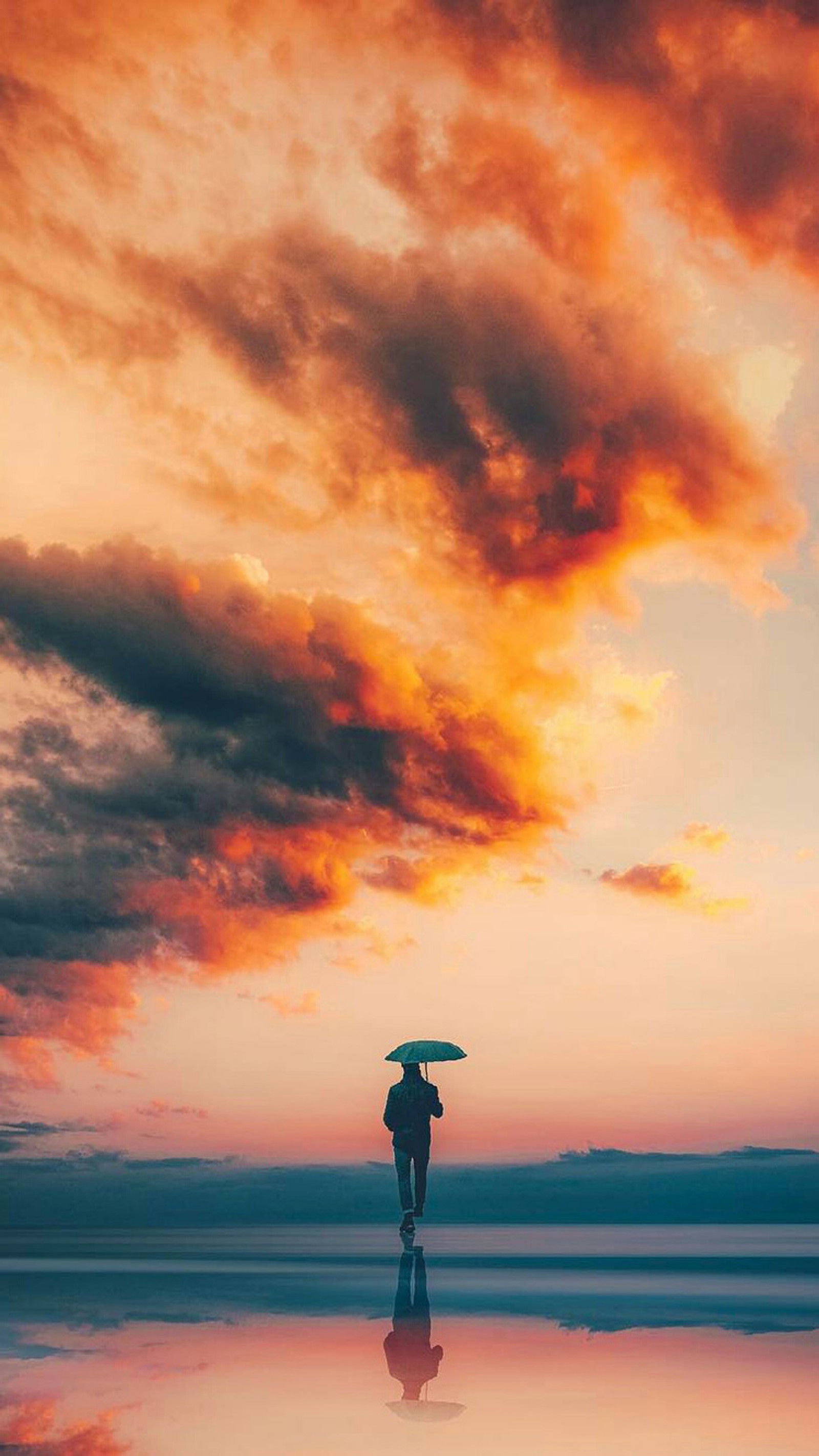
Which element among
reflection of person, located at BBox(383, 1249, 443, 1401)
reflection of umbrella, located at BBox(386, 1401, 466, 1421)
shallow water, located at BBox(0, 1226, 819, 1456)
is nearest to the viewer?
shallow water, located at BBox(0, 1226, 819, 1456)

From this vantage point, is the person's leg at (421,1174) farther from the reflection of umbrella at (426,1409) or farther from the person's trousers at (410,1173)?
the reflection of umbrella at (426,1409)

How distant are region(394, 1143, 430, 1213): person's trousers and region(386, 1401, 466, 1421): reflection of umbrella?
13400 millimetres

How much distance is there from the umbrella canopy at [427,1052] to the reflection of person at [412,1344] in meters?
5.74

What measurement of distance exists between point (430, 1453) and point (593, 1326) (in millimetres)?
5431

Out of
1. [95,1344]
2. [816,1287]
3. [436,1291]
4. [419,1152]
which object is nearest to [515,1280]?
[436,1291]

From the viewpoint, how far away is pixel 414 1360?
28.6ft

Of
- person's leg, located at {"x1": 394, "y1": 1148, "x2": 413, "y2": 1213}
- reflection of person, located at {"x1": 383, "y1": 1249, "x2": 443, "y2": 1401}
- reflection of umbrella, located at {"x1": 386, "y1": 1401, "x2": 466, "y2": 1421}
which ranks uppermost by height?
person's leg, located at {"x1": 394, "y1": 1148, "x2": 413, "y2": 1213}

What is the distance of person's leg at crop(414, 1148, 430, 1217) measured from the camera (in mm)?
20469

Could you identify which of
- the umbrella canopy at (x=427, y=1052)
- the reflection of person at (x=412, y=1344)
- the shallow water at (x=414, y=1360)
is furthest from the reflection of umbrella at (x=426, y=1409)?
the umbrella canopy at (x=427, y=1052)

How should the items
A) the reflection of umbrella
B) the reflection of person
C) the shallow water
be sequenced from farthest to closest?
the reflection of person < the reflection of umbrella < the shallow water

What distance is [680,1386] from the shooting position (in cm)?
794

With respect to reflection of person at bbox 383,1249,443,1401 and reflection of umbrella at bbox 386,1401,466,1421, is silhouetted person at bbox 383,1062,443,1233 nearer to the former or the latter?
reflection of person at bbox 383,1249,443,1401

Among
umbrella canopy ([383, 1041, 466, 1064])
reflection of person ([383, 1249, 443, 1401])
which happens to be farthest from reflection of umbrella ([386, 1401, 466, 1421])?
umbrella canopy ([383, 1041, 466, 1064])

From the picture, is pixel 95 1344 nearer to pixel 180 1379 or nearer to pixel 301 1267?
pixel 180 1379
